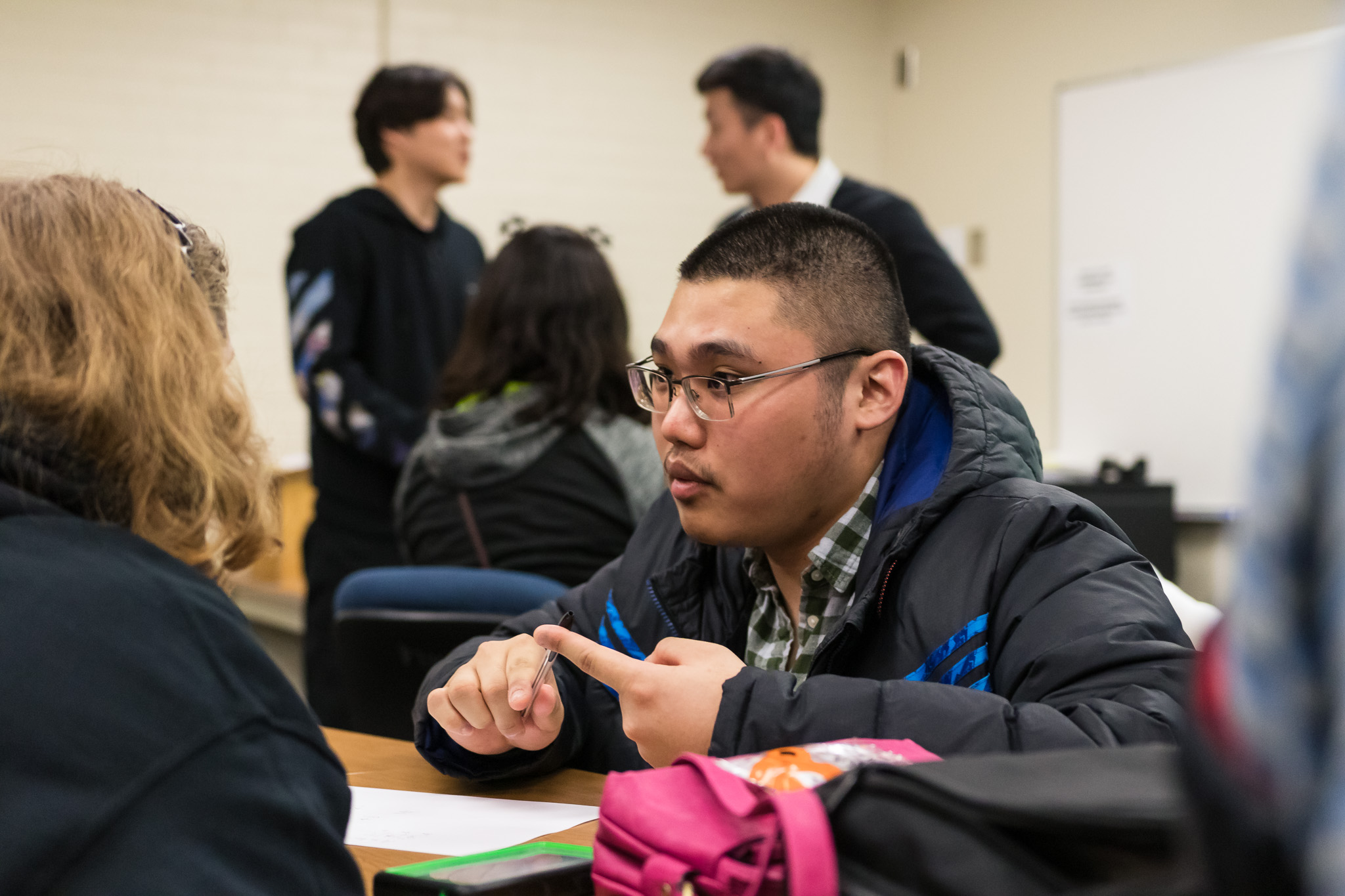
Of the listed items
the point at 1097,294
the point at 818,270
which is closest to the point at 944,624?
the point at 818,270

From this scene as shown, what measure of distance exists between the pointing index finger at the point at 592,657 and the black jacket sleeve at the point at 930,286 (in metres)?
1.76

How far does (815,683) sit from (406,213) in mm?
2295

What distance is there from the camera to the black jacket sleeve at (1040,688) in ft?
3.29

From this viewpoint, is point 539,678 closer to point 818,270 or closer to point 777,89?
point 818,270

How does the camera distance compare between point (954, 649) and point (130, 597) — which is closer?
point (130, 597)

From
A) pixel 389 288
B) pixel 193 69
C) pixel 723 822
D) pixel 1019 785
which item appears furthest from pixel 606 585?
pixel 193 69

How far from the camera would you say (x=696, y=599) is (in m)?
1.46

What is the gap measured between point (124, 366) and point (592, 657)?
0.47 m

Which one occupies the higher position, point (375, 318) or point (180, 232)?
point (180, 232)

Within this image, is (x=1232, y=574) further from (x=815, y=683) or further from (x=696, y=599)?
(x=696, y=599)

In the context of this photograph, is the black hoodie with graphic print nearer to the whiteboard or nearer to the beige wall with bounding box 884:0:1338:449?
the beige wall with bounding box 884:0:1338:449

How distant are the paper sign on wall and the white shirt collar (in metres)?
2.33

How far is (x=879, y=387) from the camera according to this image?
4.63ft

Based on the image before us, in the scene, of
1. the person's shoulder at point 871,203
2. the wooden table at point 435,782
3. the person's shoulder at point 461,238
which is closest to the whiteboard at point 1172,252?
the person's shoulder at point 871,203
